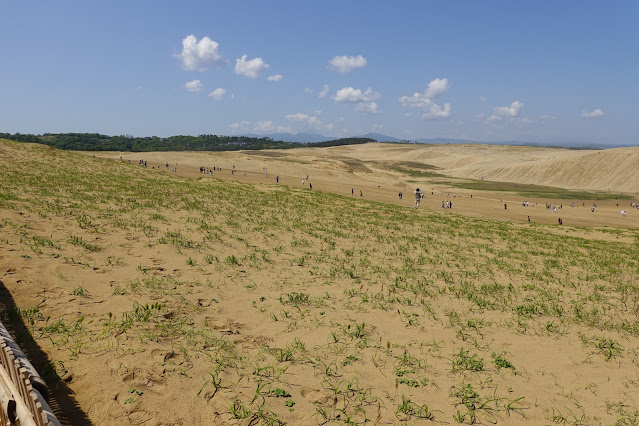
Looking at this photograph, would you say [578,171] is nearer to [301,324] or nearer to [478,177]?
[478,177]

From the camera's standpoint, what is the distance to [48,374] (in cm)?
525

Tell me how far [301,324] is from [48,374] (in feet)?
15.0

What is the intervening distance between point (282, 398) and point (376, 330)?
122 inches

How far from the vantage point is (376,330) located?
7.89 m

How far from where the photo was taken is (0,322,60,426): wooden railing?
3.28 meters

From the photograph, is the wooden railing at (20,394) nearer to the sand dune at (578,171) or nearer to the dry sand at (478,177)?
the dry sand at (478,177)

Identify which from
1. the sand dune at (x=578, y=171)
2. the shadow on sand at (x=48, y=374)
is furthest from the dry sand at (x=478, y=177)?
the shadow on sand at (x=48, y=374)

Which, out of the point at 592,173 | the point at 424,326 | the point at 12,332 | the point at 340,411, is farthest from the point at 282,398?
the point at 592,173

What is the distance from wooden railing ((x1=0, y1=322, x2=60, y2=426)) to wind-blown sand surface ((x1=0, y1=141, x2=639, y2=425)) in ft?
3.90

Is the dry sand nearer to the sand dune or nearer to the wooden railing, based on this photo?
the sand dune

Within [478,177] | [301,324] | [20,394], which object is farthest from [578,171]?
[20,394]

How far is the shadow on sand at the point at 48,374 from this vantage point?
4.63m

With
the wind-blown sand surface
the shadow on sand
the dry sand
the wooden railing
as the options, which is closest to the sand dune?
the dry sand

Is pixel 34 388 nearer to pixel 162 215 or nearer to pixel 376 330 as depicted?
pixel 376 330
